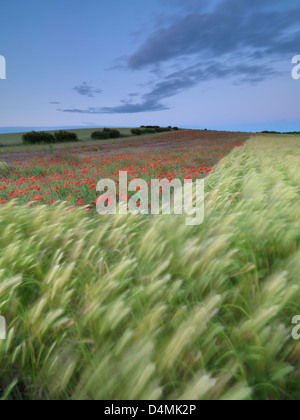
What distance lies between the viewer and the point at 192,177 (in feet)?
17.8

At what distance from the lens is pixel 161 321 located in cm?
108

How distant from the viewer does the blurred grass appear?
92 centimetres

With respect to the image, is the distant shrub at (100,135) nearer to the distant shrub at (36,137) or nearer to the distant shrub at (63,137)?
the distant shrub at (63,137)

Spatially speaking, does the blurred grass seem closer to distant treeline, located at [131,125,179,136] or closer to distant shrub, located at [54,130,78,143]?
distant shrub, located at [54,130,78,143]

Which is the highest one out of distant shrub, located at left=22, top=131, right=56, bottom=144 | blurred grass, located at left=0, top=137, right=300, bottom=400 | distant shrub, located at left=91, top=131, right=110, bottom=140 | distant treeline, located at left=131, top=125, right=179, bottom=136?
distant treeline, located at left=131, top=125, right=179, bottom=136

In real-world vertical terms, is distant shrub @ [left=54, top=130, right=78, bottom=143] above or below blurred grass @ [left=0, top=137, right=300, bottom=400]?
above

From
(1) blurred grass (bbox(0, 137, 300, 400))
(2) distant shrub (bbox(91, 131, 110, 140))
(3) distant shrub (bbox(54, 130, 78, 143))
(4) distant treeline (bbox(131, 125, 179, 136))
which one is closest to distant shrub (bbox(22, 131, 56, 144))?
(3) distant shrub (bbox(54, 130, 78, 143))

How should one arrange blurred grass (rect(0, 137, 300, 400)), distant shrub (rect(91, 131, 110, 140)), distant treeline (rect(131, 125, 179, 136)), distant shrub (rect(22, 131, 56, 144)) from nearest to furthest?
blurred grass (rect(0, 137, 300, 400)) → distant shrub (rect(22, 131, 56, 144)) → distant shrub (rect(91, 131, 110, 140)) → distant treeline (rect(131, 125, 179, 136))

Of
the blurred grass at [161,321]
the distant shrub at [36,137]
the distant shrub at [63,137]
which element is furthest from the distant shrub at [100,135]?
the blurred grass at [161,321]

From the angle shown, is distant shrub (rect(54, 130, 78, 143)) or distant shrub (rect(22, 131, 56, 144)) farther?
distant shrub (rect(54, 130, 78, 143))

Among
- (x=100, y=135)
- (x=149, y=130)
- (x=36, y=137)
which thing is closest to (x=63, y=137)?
(x=36, y=137)

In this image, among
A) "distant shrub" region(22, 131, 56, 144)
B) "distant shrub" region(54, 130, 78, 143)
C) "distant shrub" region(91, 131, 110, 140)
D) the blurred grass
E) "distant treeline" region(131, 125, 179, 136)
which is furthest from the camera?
"distant treeline" region(131, 125, 179, 136)
